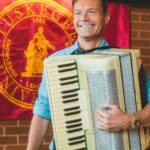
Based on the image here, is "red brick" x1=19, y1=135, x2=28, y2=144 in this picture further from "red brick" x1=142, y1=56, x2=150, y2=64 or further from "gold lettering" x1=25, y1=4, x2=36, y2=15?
"red brick" x1=142, y1=56, x2=150, y2=64

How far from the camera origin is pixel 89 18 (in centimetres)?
195

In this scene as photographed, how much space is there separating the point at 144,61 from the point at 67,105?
164cm

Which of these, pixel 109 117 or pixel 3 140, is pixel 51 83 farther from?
pixel 3 140

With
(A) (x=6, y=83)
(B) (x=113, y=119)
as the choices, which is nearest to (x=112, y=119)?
(B) (x=113, y=119)

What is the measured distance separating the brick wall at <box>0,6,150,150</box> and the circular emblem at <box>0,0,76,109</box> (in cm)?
18

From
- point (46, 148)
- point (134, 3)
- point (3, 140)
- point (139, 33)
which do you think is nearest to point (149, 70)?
point (139, 33)

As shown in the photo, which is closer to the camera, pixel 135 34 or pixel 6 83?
pixel 6 83

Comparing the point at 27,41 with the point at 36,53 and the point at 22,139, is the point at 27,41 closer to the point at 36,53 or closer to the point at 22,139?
the point at 36,53

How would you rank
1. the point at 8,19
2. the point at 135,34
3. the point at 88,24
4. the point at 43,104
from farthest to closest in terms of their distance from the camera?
1. the point at 135,34
2. the point at 8,19
3. the point at 43,104
4. the point at 88,24

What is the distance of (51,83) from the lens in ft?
5.86

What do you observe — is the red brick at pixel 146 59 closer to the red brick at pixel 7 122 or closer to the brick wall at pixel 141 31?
the brick wall at pixel 141 31

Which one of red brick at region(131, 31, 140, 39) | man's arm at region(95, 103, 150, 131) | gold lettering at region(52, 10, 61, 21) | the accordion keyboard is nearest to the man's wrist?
man's arm at region(95, 103, 150, 131)

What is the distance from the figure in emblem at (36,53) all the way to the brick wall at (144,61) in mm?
365

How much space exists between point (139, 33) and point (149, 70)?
0.29m
